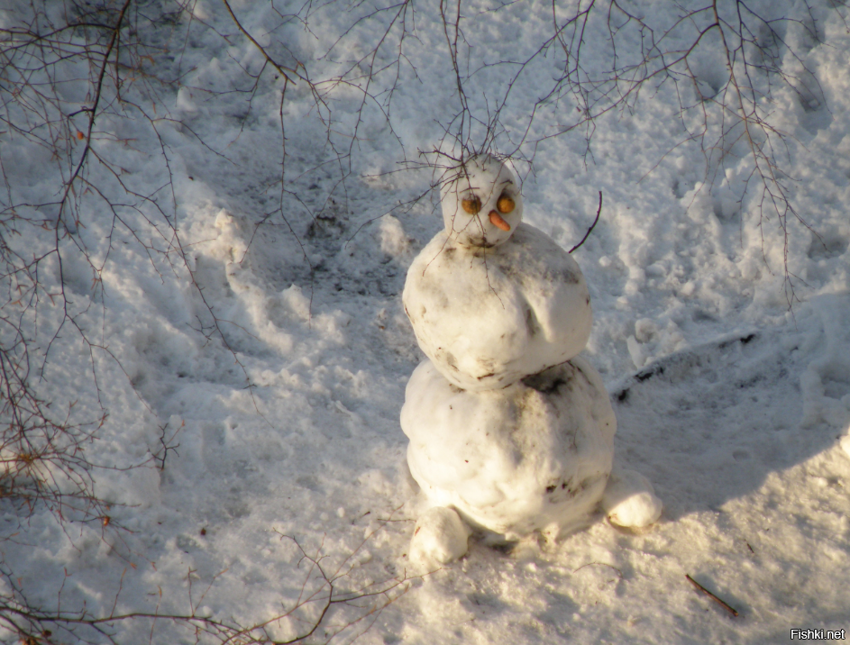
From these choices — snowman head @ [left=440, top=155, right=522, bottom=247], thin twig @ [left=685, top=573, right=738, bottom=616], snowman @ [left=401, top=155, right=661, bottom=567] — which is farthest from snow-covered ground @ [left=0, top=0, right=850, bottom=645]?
snowman head @ [left=440, top=155, right=522, bottom=247]

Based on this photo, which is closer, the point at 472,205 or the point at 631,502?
the point at 472,205

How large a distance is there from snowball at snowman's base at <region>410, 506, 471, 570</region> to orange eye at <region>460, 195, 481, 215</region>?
116 centimetres

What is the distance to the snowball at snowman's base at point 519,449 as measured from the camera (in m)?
2.51

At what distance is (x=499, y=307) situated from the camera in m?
2.30

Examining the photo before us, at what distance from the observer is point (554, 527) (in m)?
2.69

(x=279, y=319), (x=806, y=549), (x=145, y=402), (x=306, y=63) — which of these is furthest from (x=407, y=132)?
(x=806, y=549)

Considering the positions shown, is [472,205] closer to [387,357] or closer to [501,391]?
[501,391]

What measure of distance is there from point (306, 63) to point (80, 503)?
3.71 meters

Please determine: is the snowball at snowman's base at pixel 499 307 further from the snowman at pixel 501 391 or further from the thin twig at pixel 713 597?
the thin twig at pixel 713 597

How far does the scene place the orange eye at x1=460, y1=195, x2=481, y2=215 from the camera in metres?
2.27

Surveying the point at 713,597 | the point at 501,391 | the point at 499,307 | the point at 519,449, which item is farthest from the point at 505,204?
the point at 713,597

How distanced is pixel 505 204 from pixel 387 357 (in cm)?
176
